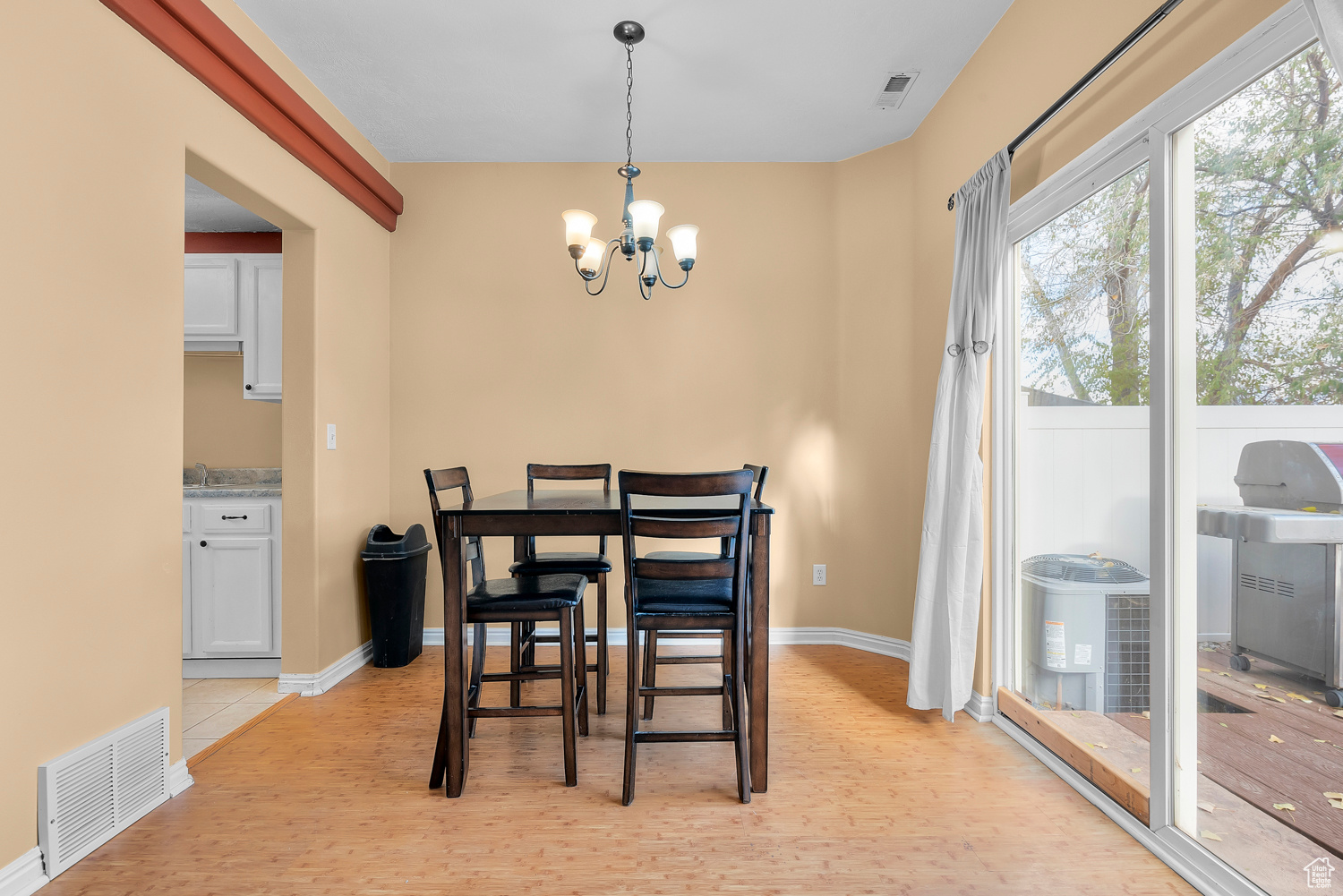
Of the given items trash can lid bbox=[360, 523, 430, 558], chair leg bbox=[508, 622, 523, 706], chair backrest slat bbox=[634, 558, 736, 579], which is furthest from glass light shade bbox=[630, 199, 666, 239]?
trash can lid bbox=[360, 523, 430, 558]

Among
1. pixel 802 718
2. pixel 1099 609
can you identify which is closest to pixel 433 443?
pixel 802 718

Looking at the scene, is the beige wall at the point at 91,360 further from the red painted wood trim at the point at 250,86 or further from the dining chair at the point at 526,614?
the dining chair at the point at 526,614

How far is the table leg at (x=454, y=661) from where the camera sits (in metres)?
2.05

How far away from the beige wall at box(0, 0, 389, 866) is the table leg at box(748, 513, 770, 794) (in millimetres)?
1898

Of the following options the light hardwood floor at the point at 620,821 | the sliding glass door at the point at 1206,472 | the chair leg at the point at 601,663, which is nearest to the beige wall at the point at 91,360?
the light hardwood floor at the point at 620,821

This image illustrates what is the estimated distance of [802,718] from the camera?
265 centimetres

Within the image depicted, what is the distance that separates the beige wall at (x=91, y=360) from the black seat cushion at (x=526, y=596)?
1008 millimetres

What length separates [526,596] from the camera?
212cm

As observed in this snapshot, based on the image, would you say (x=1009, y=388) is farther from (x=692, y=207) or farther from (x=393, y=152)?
(x=393, y=152)

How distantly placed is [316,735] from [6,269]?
1.85 meters

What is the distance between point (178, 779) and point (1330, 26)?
3445 millimetres

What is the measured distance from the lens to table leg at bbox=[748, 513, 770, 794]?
2.04 meters

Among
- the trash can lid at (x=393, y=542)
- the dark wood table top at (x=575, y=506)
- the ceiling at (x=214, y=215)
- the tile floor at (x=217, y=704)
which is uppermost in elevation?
the ceiling at (x=214, y=215)

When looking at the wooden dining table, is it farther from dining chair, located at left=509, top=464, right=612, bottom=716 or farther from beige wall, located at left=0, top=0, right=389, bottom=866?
beige wall, located at left=0, top=0, right=389, bottom=866
